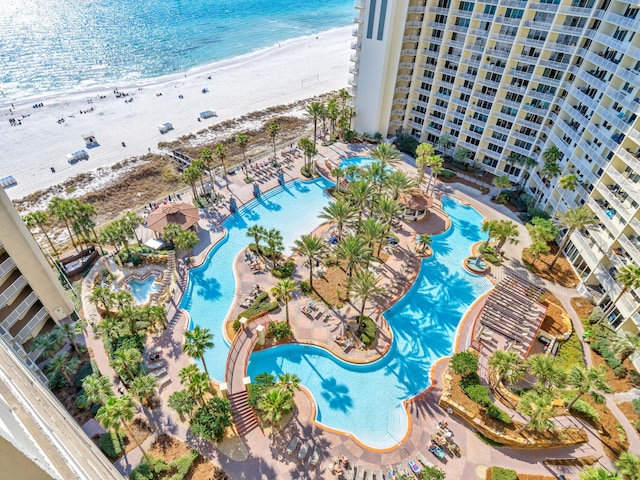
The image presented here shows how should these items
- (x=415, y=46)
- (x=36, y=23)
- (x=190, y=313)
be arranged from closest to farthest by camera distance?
(x=190, y=313)
(x=415, y=46)
(x=36, y=23)

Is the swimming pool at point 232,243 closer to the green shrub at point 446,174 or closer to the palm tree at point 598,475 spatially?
the green shrub at point 446,174

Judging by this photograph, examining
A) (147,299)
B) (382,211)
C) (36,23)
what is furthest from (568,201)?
(36,23)

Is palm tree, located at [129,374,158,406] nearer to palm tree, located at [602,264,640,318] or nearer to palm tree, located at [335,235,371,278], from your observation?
palm tree, located at [335,235,371,278]

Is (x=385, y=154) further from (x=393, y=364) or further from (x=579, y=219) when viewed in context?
(x=393, y=364)

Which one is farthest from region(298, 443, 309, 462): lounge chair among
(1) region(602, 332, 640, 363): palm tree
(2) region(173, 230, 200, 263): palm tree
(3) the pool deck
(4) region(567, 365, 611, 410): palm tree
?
(1) region(602, 332, 640, 363): palm tree

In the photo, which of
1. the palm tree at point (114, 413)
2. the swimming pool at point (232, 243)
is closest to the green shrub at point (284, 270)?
the swimming pool at point (232, 243)

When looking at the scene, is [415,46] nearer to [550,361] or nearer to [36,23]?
[550,361]
